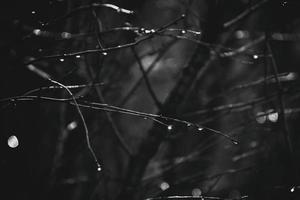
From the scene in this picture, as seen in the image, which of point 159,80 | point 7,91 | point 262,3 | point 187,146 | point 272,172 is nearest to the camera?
point 262,3

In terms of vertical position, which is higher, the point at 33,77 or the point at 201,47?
the point at 33,77

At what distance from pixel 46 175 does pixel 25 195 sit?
0.28 metres

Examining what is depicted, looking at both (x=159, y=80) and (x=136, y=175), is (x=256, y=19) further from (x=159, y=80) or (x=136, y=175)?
(x=136, y=175)

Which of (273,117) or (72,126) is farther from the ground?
(72,126)

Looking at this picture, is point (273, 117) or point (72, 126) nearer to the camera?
point (273, 117)

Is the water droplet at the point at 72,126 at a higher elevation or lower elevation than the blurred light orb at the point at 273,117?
higher

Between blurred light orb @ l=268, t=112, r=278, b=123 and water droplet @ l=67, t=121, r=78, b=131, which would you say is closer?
blurred light orb @ l=268, t=112, r=278, b=123

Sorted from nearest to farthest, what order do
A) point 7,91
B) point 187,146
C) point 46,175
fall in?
point 7,91, point 46,175, point 187,146

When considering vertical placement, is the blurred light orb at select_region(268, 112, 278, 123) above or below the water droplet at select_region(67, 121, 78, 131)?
below

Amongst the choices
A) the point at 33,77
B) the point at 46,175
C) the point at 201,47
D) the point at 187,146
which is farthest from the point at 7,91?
the point at 187,146

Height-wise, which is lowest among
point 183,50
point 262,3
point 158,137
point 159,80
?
point 158,137

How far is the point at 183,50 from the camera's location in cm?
847

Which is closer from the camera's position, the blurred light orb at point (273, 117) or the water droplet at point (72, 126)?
the blurred light orb at point (273, 117)

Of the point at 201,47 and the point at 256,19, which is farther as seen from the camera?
the point at 256,19
